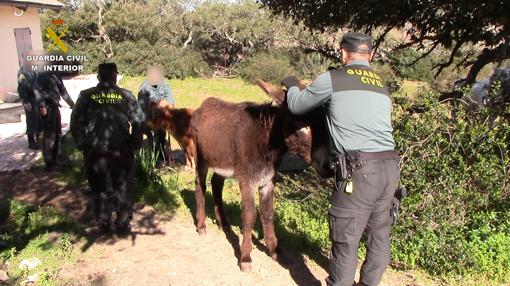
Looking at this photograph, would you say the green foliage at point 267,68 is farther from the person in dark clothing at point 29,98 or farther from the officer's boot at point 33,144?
the person in dark clothing at point 29,98

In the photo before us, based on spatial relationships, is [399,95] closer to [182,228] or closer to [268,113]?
[268,113]

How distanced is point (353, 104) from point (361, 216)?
79 centimetres

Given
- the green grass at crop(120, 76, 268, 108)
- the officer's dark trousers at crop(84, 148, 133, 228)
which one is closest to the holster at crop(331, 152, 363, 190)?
the officer's dark trousers at crop(84, 148, 133, 228)

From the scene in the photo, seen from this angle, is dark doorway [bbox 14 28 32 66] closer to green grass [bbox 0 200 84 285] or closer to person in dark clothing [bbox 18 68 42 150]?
person in dark clothing [bbox 18 68 42 150]

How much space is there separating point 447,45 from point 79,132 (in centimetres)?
597

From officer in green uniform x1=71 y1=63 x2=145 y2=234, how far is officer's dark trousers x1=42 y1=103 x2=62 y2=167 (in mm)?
2857

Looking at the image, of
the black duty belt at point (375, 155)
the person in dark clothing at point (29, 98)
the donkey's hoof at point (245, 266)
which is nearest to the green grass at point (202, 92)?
the person in dark clothing at point (29, 98)

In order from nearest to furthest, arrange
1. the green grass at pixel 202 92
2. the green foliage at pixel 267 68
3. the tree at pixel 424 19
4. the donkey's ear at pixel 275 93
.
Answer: the donkey's ear at pixel 275 93 < the tree at pixel 424 19 < the green grass at pixel 202 92 < the green foliage at pixel 267 68

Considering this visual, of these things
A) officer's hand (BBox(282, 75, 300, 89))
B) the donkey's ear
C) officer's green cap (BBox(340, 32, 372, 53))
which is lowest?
the donkey's ear

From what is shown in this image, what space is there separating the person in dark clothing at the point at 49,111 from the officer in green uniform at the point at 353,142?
535 centimetres

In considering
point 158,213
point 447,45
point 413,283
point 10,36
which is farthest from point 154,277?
point 10,36

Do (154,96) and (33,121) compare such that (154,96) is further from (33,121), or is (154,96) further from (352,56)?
(352,56)

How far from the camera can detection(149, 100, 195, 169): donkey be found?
6.51 m

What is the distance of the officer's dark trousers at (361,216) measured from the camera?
9.88 feet
